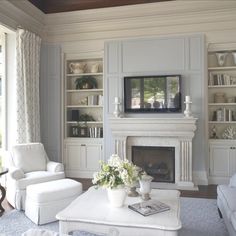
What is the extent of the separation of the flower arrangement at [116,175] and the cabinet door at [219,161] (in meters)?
2.96

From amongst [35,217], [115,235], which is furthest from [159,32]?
[115,235]

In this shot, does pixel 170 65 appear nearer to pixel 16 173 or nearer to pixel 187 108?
pixel 187 108

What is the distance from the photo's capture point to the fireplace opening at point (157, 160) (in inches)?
200

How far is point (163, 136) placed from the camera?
4945 millimetres

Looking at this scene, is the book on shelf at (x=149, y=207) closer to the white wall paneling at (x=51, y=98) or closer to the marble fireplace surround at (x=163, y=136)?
the marble fireplace surround at (x=163, y=136)

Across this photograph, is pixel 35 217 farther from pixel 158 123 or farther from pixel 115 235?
pixel 158 123

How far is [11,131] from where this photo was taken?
486 cm

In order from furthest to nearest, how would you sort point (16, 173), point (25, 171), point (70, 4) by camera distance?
point (70, 4) → point (25, 171) → point (16, 173)

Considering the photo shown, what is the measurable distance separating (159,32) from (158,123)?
1.78 metres

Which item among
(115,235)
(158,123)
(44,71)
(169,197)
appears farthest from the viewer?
(44,71)

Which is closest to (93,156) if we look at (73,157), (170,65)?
(73,157)

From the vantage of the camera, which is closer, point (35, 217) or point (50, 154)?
point (35, 217)

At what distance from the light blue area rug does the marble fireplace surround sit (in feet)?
3.57

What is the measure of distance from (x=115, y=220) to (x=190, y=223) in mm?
1405
